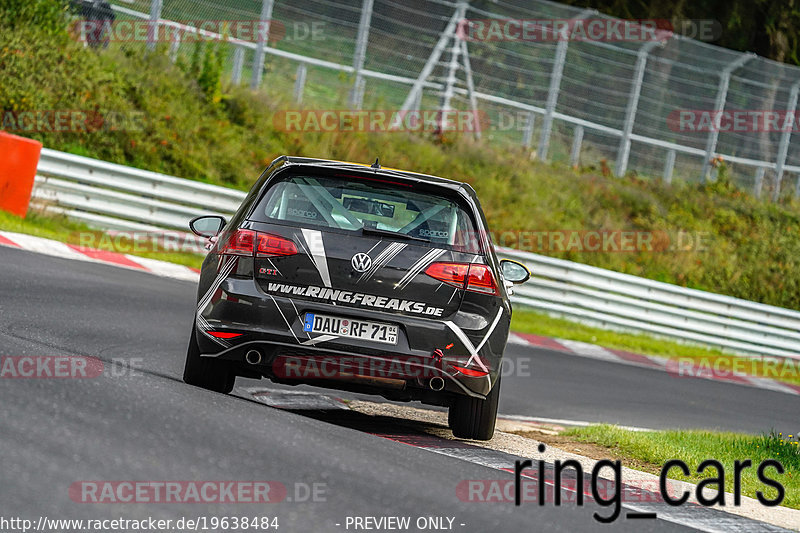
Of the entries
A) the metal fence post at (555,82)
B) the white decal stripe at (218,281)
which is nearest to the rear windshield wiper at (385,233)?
the white decal stripe at (218,281)

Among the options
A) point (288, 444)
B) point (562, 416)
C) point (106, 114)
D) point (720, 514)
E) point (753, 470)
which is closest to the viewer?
point (288, 444)

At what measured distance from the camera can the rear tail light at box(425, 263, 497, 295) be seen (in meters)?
6.48

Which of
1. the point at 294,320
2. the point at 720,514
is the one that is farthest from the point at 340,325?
the point at 720,514

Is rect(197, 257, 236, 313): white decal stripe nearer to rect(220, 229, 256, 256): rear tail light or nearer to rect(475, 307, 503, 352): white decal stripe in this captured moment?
rect(220, 229, 256, 256): rear tail light

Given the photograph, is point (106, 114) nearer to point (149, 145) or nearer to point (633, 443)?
point (149, 145)

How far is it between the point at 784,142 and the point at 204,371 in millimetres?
22222

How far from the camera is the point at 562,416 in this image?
10172mm

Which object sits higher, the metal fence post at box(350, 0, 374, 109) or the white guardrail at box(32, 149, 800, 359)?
the metal fence post at box(350, 0, 374, 109)

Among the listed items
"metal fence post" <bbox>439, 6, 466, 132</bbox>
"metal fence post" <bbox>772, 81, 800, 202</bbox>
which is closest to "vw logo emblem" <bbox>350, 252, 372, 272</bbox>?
"metal fence post" <bbox>439, 6, 466, 132</bbox>

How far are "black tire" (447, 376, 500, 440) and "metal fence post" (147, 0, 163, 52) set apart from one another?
1575 cm

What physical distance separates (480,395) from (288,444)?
1.61m

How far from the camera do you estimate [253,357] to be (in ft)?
21.1

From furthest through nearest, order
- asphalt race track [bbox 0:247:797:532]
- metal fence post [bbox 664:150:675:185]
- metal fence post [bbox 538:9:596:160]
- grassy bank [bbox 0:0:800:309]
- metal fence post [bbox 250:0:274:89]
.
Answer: metal fence post [bbox 664:150:675:185], metal fence post [bbox 538:9:596:160], metal fence post [bbox 250:0:274:89], grassy bank [bbox 0:0:800:309], asphalt race track [bbox 0:247:797:532]

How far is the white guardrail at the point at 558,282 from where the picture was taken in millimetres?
16297
